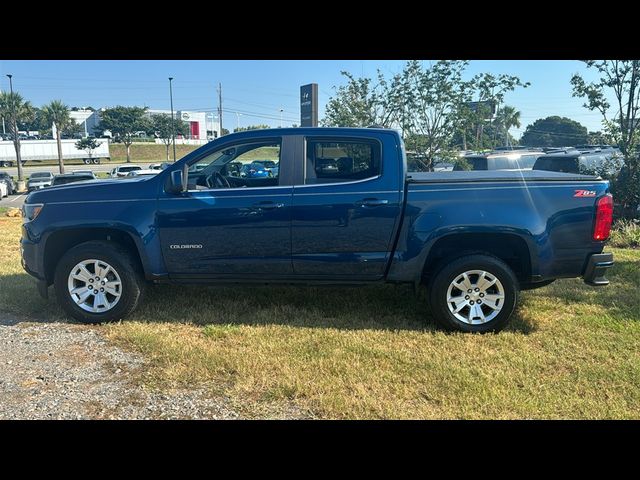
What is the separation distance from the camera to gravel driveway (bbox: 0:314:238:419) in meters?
3.27

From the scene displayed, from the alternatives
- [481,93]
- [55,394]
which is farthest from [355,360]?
[481,93]

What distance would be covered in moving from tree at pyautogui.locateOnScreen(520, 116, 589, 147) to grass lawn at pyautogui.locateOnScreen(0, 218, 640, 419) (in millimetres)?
66223

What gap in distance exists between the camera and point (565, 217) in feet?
14.3

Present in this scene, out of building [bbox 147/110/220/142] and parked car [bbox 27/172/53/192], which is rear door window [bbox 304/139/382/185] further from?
building [bbox 147/110/220/142]

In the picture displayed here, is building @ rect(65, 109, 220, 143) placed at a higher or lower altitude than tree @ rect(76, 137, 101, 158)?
higher

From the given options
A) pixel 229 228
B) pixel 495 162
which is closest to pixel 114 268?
pixel 229 228

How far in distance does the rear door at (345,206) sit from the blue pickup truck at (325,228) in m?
0.01

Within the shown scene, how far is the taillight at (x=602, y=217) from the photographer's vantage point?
4.32 meters

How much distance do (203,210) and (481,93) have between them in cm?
937

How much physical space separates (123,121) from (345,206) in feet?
271

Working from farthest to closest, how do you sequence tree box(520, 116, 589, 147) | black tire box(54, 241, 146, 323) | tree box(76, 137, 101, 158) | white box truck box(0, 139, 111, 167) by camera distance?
tree box(520, 116, 589, 147), tree box(76, 137, 101, 158), white box truck box(0, 139, 111, 167), black tire box(54, 241, 146, 323)

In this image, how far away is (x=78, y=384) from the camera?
12.0 feet

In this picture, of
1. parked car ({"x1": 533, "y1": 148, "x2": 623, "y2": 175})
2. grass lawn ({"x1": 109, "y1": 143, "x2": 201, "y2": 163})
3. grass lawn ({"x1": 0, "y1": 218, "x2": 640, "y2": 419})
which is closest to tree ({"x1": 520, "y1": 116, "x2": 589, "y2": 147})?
grass lawn ({"x1": 109, "y1": 143, "x2": 201, "y2": 163})

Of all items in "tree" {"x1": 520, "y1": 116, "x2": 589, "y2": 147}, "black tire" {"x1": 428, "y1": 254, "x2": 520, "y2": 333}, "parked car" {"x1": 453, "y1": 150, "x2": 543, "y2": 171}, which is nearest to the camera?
"black tire" {"x1": 428, "y1": 254, "x2": 520, "y2": 333}
